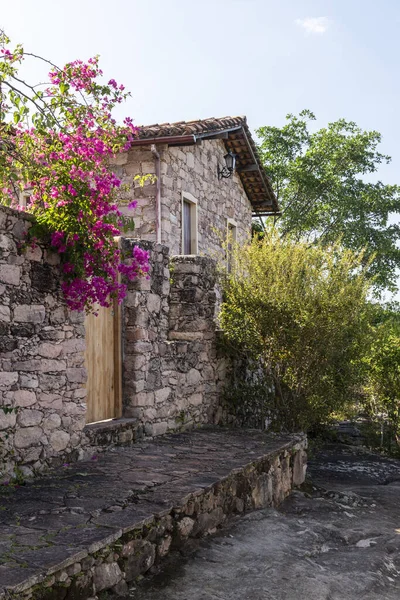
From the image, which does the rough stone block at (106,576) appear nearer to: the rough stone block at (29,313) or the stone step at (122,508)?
the stone step at (122,508)

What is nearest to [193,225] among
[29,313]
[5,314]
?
Result: [29,313]

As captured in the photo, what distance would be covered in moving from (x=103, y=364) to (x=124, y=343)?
385 mm

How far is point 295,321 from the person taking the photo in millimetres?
7816

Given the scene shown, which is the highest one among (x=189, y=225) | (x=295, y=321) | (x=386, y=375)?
(x=189, y=225)

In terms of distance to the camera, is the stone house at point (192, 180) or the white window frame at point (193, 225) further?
the white window frame at point (193, 225)

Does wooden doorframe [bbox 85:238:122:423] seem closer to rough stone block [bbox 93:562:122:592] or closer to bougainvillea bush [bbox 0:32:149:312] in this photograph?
bougainvillea bush [bbox 0:32:149:312]

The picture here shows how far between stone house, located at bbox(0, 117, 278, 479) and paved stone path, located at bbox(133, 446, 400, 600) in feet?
5.12

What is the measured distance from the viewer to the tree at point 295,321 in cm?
787

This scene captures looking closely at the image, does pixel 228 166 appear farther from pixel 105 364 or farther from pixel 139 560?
pixel 139 560

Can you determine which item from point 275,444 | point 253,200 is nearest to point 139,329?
point 275,444

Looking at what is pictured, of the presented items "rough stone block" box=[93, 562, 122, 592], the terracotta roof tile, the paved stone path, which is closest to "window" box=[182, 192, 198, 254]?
the terracotta roof tile

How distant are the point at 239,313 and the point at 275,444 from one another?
77.7 inches

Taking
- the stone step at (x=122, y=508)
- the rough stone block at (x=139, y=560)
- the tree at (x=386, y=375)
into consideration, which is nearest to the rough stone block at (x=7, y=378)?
the stone step at (x=122, y=508)

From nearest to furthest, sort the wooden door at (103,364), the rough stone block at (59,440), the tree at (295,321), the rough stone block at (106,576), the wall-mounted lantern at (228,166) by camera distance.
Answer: the rough stone block at (106,576) < the rough stone block at (59,440) < the wooden door at (103,364) < the tree at (295,321) < the wall-mounted lantern at (228,166)
